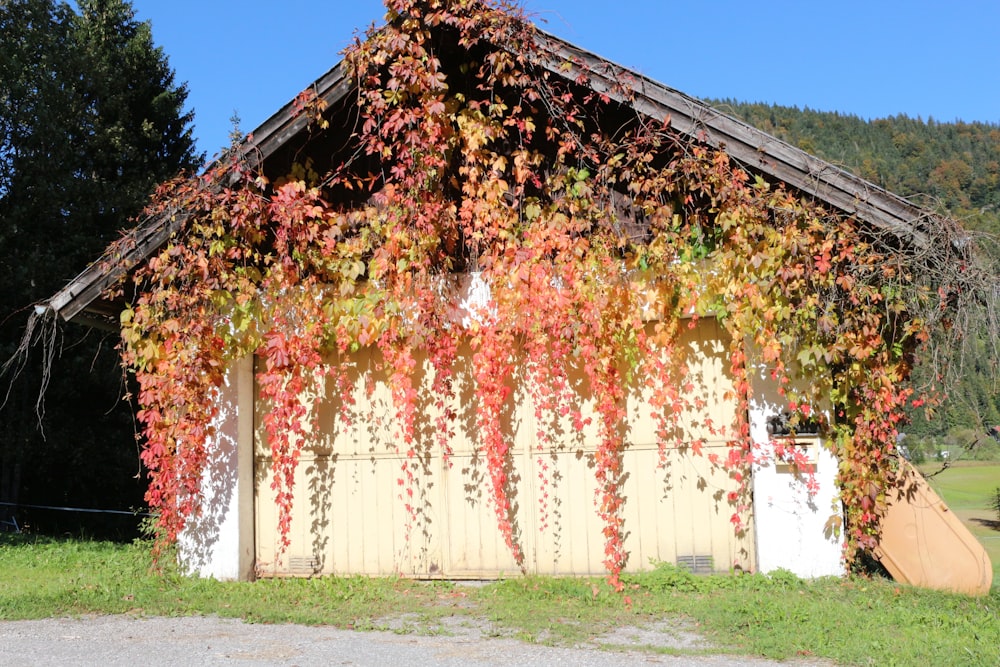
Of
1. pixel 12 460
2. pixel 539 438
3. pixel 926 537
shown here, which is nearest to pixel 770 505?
pixel 926 537

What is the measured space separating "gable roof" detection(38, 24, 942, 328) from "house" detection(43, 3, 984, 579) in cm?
2

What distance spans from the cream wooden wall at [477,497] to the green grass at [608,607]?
277 millimetres

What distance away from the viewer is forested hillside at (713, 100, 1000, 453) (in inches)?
246

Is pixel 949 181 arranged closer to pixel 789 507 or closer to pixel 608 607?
pixel 789 507

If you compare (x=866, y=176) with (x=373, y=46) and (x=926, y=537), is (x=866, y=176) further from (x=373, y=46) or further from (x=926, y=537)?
(x=373, y=46)

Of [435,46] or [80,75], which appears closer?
[435,46]

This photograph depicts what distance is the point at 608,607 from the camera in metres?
6.14

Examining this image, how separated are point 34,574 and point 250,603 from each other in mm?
2885

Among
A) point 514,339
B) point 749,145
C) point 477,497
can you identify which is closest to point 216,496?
point 477,497

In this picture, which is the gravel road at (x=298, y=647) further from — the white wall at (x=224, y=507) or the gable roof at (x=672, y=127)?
the gable roof at (x=672, y=127)

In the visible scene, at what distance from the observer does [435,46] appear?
7391 mm

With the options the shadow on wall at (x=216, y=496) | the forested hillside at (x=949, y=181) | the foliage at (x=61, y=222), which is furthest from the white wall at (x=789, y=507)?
the foliage at (x=61, y=222)

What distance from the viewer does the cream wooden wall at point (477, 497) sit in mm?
6844

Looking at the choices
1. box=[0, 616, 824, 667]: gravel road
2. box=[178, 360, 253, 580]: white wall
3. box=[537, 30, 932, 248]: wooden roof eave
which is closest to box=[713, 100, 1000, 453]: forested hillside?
box=[537, 30, 932, 248]: wooden roof eave
